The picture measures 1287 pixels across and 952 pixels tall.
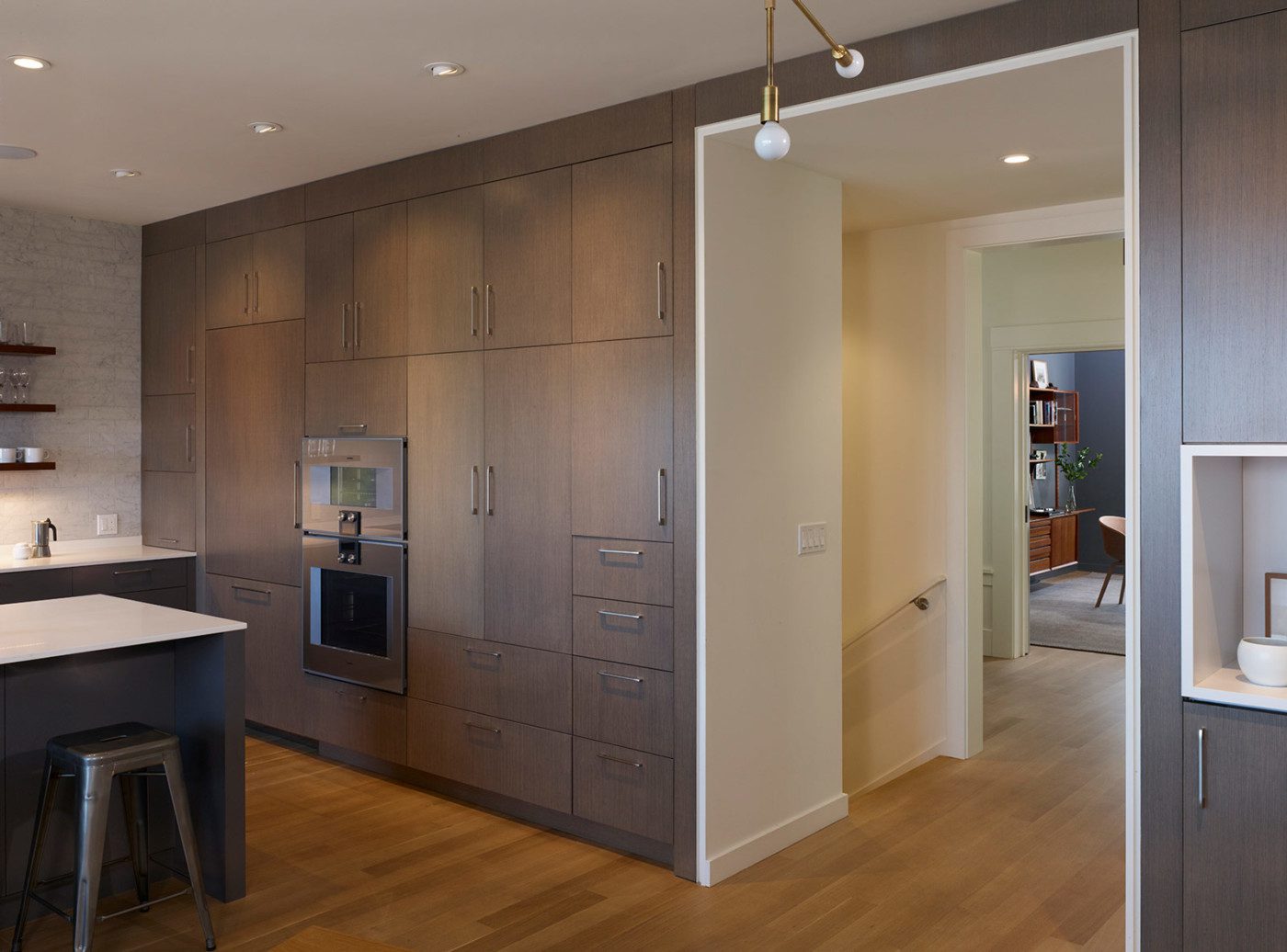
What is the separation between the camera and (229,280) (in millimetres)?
5234

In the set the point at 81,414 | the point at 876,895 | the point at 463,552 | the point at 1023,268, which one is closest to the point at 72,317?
the point at 81,414

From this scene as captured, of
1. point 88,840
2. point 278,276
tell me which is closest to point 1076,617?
point 278,276

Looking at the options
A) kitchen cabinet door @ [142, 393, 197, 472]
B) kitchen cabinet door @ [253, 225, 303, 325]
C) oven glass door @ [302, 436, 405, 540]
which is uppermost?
kitchen cabinet door @ [253, 225, 303, 325]

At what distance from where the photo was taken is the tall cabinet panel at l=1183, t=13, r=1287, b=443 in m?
2.40

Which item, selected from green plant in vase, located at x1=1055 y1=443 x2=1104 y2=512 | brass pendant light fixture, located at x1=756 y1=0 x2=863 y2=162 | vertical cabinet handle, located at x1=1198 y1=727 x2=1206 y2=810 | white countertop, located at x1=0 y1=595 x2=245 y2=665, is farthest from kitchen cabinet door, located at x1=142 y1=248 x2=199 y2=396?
green plant in vase, located at x1=1055 y1=443 x2=1104 y2=512

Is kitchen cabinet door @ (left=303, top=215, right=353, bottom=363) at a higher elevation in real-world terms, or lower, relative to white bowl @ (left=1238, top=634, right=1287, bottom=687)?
higher

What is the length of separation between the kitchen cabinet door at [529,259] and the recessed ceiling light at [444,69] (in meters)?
0.59

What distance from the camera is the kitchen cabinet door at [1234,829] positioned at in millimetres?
2381

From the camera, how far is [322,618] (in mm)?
4734

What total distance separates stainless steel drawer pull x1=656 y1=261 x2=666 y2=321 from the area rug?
4.70 meters

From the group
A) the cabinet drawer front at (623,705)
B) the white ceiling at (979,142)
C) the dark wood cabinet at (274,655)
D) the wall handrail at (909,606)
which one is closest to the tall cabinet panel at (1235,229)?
the white ceiling at (979,142)

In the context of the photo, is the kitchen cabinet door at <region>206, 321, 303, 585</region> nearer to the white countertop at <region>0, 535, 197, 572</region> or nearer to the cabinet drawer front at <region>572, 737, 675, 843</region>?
the white countertop at <region>0, 535, 197, 572</region>

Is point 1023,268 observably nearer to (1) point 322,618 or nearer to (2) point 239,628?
(1) point 322,618

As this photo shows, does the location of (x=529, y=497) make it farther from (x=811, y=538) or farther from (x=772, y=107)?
(x=772, y=107)
